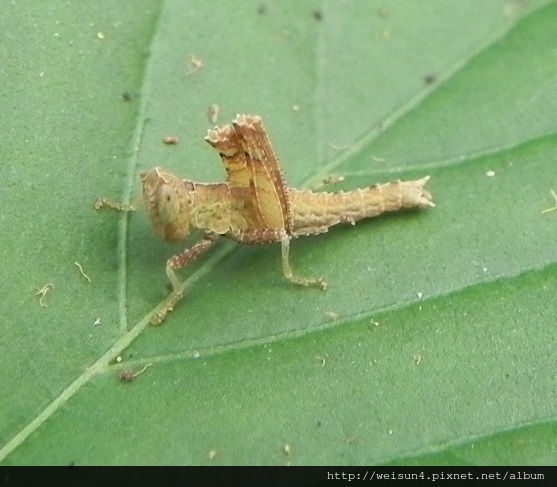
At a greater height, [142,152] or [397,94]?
[142,152]

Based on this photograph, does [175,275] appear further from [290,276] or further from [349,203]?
[349,203]

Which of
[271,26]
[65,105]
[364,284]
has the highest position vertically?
[65,105]

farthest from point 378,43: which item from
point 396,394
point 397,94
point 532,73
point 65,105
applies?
point 396,394

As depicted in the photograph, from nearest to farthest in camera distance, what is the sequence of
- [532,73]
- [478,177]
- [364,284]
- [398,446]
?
[398,446]
[364,284]
[478,177]
[532,73]

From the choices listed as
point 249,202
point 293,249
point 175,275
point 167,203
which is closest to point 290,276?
point 293,249

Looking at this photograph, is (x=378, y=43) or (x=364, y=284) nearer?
(x=364, y=284)

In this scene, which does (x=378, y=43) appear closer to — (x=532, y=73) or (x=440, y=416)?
(x=532, y=73)

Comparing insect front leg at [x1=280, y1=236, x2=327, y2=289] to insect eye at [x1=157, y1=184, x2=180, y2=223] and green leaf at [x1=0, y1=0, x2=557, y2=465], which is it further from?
insect eye at [x1=157, y1=184, x2=180, y2=223]

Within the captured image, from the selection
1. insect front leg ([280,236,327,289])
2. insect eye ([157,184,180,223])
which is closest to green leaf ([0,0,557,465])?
insect front leg ([280,236,327,289])
